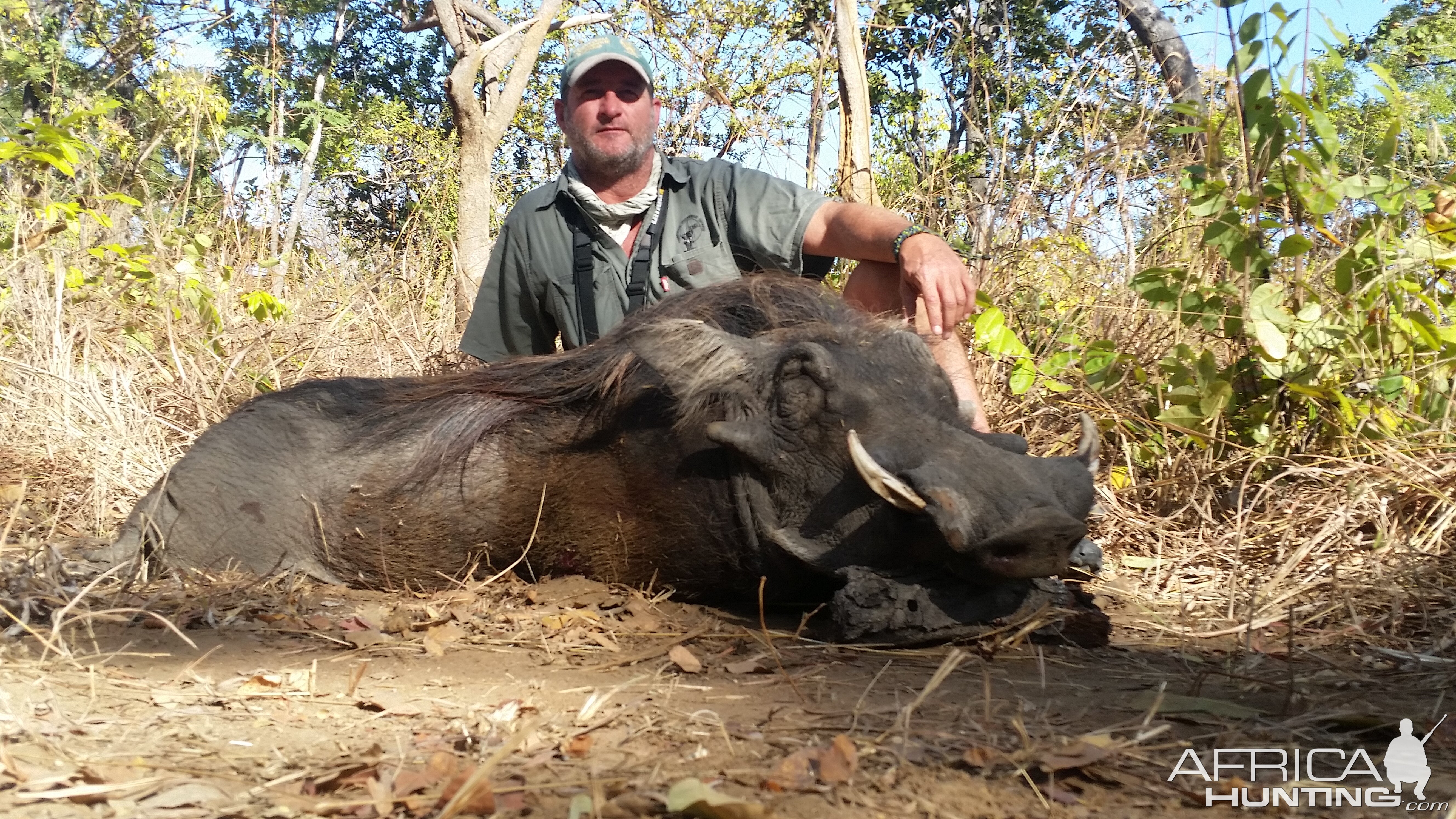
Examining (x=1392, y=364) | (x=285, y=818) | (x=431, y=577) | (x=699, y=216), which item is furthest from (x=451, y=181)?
(x=285, y=818)

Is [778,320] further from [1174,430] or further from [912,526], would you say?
[1174,430]

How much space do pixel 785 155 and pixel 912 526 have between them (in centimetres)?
305

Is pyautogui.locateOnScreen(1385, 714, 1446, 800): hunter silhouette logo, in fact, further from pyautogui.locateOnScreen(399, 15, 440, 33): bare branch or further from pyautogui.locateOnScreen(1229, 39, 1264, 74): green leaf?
pyautogui.locateOnScreen(399, 15, 440, 33): bare branch

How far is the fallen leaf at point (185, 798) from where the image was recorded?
4.74 feet

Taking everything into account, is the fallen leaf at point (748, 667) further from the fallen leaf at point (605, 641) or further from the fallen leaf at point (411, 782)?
the fallen leaf at point (411, 782)

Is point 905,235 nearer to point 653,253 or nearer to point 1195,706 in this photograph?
point 653,253

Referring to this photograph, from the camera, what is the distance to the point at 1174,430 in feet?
11.6

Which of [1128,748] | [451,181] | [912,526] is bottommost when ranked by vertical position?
[1128,748]

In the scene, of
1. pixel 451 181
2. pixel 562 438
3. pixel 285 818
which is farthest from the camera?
pixel 451 181

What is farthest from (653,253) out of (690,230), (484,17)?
(484,17)

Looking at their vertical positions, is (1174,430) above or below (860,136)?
below

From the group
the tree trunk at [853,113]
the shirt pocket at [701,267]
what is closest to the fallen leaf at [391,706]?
the shirt pocket at [701,267]

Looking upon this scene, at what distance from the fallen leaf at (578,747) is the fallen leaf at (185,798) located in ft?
1.49

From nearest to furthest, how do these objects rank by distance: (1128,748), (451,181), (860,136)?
(1128,748), (860,136), (451,181)
